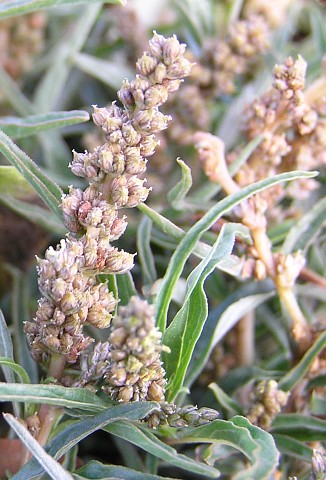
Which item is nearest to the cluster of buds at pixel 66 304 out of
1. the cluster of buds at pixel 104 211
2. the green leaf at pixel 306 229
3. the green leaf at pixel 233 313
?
the cluster of buds at pixel 104 211

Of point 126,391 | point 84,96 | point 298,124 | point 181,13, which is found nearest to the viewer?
point 126,391

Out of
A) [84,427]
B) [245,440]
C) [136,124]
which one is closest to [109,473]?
[84,427]

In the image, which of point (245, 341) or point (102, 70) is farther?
point (102, 70)

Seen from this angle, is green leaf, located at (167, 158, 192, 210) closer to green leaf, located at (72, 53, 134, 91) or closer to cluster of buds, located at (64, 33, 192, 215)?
cluster of buds, located at (64, 33, 192, 215)

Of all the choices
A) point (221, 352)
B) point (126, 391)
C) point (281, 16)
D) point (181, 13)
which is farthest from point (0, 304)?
point (281, 16)

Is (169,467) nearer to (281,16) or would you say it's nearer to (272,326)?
(272,326)

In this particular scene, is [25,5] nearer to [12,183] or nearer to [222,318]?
[12,183]

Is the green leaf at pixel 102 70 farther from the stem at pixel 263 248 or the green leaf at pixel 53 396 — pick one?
the green leaf at pixel 53 396
